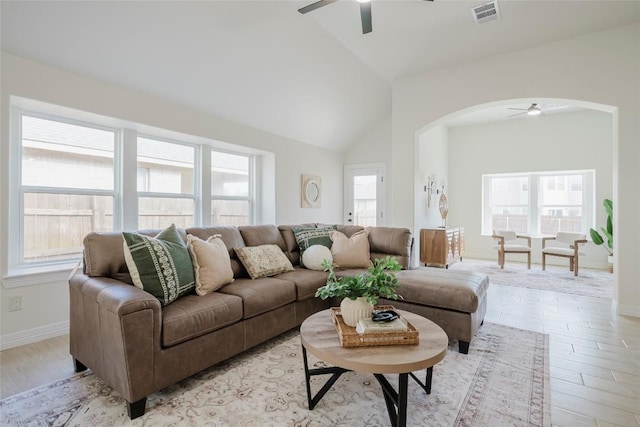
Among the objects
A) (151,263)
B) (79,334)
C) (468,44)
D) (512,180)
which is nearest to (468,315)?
(151,263)

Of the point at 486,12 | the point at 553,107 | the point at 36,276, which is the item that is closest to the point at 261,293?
the point at 36,276

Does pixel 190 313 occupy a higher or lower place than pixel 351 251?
lower

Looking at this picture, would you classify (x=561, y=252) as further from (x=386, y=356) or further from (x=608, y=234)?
(x=386, y=356)

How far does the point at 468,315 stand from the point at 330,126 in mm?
4007

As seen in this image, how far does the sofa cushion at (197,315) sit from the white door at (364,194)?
447 cm

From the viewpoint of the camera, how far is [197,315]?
197 centimetres

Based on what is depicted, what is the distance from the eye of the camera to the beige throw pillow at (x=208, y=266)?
232 cm

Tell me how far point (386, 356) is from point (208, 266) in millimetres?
1500

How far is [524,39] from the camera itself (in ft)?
11.9

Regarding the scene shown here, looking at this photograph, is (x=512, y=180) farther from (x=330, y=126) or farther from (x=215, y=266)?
(x=215, y=266)

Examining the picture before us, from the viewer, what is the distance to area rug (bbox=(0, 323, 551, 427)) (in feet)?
5.43

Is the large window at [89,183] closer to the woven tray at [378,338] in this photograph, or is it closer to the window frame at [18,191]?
the window frame at [18,191]

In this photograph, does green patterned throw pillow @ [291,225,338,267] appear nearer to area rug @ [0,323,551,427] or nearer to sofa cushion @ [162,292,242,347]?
sofa cushion @ [162,292,242,347]

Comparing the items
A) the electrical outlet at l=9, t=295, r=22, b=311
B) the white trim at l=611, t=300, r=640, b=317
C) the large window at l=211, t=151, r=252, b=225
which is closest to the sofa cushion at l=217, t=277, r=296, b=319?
the electrical outlet at l=9, t=295, r=22, b=311
